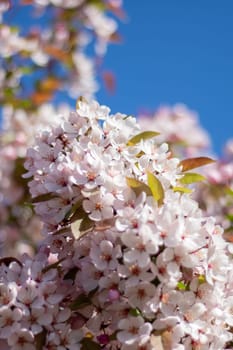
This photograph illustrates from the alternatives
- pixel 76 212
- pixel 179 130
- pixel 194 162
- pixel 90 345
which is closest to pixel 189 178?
pixel 194 162

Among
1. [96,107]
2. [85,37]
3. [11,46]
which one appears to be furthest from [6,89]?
[96,107]

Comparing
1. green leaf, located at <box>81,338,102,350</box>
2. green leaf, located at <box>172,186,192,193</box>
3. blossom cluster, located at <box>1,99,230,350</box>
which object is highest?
green leaf, located at <box>172,186,192,193</box>

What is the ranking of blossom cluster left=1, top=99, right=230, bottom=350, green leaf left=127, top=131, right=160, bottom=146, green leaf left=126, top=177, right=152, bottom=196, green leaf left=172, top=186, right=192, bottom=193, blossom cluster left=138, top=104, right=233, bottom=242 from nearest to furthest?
blossom cluster left=1, top=99, right=230, bottom=350 < green leaf left=126, top=177, right=152, bottom=196 < green leaf left=172, top=186, right=192, bottom=193 < green leaf left=127, top=131, right=160, bottom=146 < blossom cluster left=138, top=104, right=233, bottom=242

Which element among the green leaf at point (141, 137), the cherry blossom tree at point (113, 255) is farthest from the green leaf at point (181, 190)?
the green leaf at point (141, 137)

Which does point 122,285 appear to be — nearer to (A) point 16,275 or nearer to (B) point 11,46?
(A) point 16,275

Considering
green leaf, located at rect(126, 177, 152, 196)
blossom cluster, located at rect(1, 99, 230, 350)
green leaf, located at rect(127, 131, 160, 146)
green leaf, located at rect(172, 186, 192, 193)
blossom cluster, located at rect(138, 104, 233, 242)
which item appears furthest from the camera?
blossom cluster, located at rect(138, 104, 233, 242)

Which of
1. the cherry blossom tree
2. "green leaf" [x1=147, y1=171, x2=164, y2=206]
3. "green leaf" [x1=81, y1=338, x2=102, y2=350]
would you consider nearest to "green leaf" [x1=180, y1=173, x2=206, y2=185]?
the cherry blossom tree

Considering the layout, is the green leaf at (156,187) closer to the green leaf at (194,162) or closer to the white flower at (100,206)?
the white flower at (100,206)

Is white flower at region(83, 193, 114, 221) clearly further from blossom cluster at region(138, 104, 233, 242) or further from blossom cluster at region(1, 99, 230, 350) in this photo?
blossom cluster at region(138, 104, 233, 242)

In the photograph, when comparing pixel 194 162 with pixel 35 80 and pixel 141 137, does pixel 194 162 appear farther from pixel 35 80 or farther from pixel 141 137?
pixel 35 80
